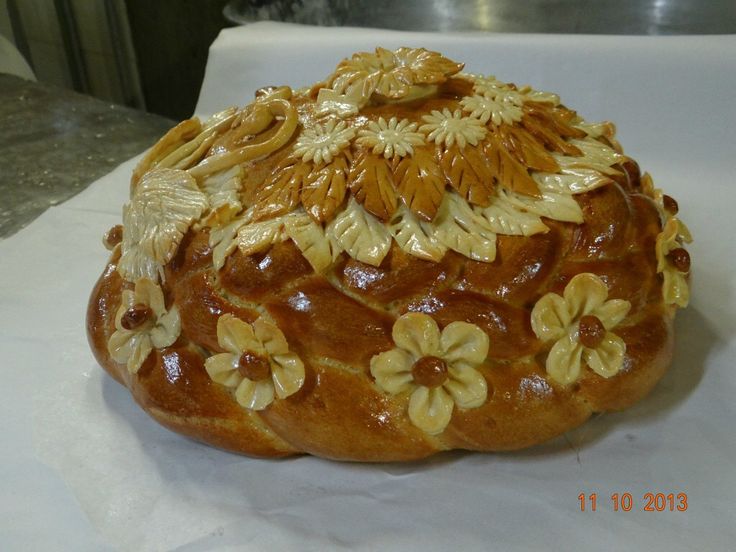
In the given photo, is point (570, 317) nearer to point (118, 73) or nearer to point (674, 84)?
point (674, 84)

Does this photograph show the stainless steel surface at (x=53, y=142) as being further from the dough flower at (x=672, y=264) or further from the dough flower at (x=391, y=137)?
the dough flower at (x=672, y=264)

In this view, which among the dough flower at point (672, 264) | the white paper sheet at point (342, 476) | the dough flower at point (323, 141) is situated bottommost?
the white paper sheet at point (342, 476)

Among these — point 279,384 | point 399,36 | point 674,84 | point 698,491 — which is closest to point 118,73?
point 399,36

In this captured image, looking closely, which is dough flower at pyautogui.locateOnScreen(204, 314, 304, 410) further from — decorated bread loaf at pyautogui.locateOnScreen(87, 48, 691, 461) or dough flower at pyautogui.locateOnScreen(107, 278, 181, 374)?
dough flower at pyautogui.locateOnScreen(107, 278, 181, 374)

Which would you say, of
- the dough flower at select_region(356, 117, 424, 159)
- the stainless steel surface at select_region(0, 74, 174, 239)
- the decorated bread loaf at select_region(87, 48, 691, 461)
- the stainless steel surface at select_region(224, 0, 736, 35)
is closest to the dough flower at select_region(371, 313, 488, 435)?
the decorated bread loaf at select_region(87, 48, 691, 461)

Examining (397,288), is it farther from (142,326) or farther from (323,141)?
(142,326)
